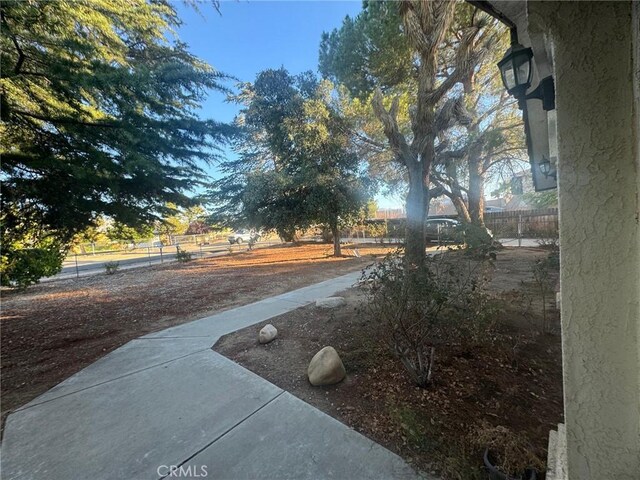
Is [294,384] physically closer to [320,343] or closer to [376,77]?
[320,343]

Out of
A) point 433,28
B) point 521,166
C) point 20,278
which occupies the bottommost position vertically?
point 20,278

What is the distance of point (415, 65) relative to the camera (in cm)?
878

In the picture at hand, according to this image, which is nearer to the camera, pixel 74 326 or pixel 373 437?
pixel 373 437

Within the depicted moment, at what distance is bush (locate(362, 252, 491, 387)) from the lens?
2498 mm

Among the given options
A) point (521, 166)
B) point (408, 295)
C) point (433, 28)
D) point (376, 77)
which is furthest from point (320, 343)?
point (521, 166)

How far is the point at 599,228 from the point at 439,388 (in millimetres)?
1996

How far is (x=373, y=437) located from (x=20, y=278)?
37.7ft

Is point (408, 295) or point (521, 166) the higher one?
point (521, 166)

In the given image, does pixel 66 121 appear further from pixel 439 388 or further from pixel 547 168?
pixel 547 168

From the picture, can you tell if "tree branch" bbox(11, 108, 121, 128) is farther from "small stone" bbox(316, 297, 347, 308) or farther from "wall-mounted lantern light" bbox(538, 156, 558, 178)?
"wall-mounted lantern light" bbox(538, 156, 558, 178)

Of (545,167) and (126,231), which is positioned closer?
(545,167)

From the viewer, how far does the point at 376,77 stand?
948 centimetres

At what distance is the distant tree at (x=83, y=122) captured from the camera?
359 centimetres

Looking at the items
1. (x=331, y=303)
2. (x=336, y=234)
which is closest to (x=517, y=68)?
(x=331, y=303)
